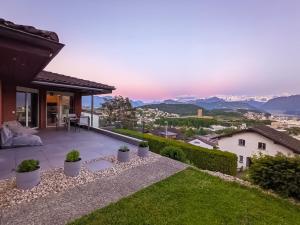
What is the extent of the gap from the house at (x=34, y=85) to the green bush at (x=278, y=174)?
17.9 feet

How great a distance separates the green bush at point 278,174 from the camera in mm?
4336

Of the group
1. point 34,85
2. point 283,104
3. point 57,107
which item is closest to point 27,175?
point 34,85

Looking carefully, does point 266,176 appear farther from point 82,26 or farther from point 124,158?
point 82,26

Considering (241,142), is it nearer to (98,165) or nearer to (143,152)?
(143,152)

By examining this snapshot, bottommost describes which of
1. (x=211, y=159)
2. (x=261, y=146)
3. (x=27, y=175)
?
(x=261, y=146)

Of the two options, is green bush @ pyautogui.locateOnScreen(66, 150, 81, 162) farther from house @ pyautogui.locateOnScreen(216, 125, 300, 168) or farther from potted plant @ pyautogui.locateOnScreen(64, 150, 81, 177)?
house @ pyautogui.locateOnScreen(216, 125, 300, 168)

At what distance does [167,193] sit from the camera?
404 cm

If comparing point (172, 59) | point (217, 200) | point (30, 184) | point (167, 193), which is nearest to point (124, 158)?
point (167, 193)

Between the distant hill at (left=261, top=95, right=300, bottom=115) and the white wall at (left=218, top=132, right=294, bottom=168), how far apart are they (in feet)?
431

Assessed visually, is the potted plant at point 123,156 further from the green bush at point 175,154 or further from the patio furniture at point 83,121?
the patio furniture at point 83,121

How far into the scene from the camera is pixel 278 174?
455cm

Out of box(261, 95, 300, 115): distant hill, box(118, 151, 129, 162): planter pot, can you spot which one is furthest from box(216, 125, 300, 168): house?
box(261, 95, 300, 115): distant hill

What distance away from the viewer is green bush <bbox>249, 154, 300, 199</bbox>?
4336mm

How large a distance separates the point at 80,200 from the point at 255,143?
902 inches
